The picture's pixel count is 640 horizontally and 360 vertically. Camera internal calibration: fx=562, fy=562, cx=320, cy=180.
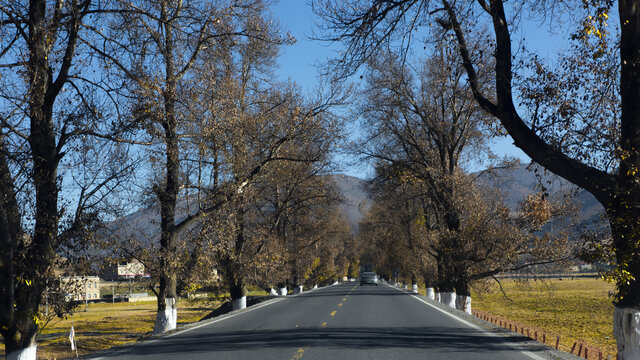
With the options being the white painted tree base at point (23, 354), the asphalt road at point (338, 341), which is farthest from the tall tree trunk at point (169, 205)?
the white painted tree base at point (23, 354)

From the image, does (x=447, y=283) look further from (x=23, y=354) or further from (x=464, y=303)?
(x=23, y=354)

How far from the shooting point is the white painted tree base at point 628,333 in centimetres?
896

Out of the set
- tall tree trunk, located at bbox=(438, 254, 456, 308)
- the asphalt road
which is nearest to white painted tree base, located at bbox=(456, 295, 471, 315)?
tall tree trunk, located at bbox=(438, 254, 456, 308)

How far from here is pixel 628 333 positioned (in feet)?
29.7

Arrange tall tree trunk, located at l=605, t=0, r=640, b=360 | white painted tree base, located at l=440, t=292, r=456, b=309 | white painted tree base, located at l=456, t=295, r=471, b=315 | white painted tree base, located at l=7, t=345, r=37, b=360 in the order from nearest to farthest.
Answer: tall tree trunk, located at l=605, t=0, r=640, b=360 → white painted tree base, located at l=7, t=345, r=37, b=360 → white painted tree base, located at l=456, t=295, r=471, b=315 → white painted tree base, located at l=440, t=292, r=456, b=309

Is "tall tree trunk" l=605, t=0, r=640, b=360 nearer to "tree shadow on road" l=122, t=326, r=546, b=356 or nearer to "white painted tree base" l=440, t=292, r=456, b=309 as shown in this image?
"tree shadow on road" l=122, t=326, r=546, b=356

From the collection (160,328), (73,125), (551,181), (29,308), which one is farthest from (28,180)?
(551,181)

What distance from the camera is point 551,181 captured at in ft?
32.2

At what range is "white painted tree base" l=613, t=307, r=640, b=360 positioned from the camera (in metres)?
8.96

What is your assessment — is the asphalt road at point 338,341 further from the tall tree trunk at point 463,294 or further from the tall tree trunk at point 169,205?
the tall tree trunk at point 463,294

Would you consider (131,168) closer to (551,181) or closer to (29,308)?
(29,308)

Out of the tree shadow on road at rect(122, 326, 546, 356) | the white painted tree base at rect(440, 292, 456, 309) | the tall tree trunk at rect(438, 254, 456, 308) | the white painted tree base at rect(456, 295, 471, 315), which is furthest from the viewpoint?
the white painted tree base at rect(440, 292, 456, 309)

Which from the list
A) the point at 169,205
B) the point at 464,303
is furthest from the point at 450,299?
the point at 169,205

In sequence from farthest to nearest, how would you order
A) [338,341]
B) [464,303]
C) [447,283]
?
[447,283] → [464,303] → [338,341]
